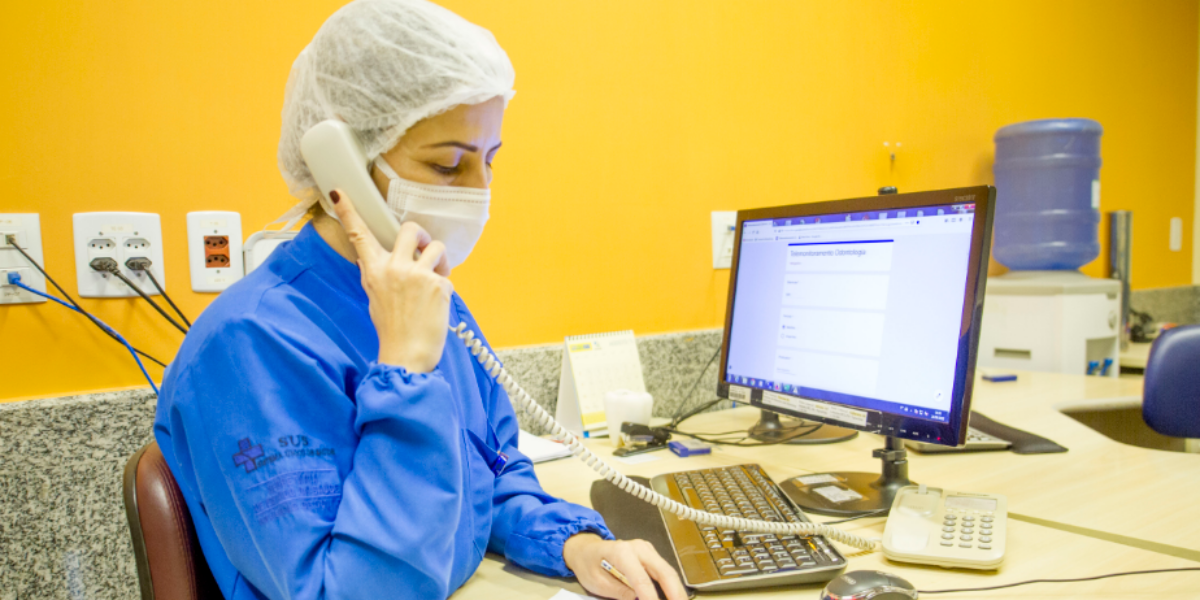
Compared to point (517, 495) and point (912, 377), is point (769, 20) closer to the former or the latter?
point (912, 377)

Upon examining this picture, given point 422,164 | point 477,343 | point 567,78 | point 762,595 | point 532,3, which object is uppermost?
point 532,3

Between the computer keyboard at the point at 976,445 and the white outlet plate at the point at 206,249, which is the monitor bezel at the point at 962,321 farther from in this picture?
the white outlet plate at the point at 206,249

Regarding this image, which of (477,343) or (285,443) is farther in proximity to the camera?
(477,343)

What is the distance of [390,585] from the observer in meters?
0.60

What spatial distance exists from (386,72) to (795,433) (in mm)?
1002

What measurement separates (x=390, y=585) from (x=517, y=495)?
29 centimetres

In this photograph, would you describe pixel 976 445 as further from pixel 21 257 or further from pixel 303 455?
pixel 21 257

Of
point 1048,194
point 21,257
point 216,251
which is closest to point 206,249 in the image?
point 216,251

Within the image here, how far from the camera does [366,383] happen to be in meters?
0.61

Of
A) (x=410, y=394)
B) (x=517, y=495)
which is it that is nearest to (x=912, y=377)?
(x=517, y=495)

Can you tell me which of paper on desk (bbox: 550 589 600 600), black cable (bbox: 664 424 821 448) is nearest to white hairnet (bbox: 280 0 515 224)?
paper on desk (bbox: 550 589 600 600)

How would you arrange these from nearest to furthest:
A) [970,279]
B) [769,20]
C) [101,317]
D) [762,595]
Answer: [762,595]
[970,279]
[101,317]
[769,20]

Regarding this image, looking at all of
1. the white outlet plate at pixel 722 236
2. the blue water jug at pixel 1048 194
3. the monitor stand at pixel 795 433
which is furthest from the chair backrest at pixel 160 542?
the blue water jug at pixel 1048 194

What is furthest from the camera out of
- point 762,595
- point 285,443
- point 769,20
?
point 769,20
